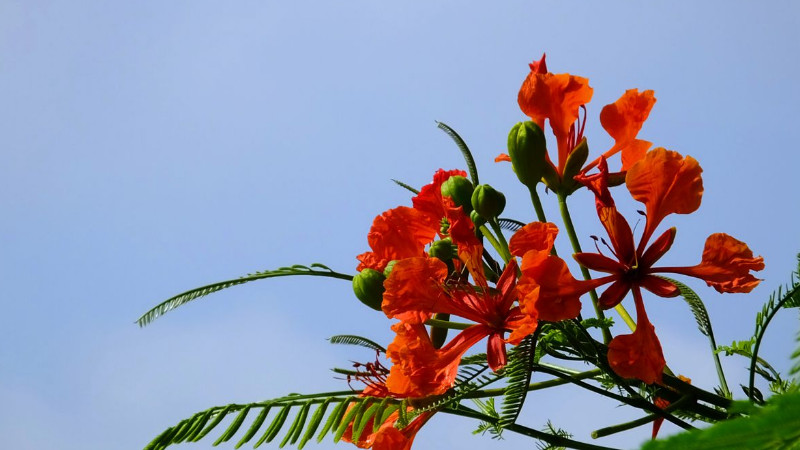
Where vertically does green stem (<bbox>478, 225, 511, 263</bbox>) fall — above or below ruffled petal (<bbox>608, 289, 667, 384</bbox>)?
above

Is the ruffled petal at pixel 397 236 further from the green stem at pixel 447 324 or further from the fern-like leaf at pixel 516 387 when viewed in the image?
the fern-like leaf at pixel 516 387

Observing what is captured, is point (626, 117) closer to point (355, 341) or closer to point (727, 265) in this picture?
point (727, 265)

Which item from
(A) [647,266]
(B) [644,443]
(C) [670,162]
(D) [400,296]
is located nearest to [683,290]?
(A) [647,266]

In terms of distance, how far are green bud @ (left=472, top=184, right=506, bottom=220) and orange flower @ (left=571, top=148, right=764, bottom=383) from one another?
175 mm

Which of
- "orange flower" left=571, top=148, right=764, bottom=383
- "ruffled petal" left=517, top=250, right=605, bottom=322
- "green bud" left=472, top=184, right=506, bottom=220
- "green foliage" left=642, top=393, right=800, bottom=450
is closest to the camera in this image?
"green foliage" left=642, top=393, right=800, bottom=450

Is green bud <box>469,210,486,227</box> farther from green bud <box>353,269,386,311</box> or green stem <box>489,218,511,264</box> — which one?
green bud <box>353,269,386,311</box>

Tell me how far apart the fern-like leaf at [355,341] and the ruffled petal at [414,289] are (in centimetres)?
23

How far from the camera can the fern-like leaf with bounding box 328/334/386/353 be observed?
1.61 metres

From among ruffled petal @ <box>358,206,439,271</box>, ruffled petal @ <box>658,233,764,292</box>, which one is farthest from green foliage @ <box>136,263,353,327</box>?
ruffled petal @ <box>658,233,764,292</box>

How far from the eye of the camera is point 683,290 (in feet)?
5.05

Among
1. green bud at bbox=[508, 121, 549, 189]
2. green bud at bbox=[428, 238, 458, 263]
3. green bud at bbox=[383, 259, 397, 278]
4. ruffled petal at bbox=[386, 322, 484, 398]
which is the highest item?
green bud at bbox=[508, 121, 549, 189]

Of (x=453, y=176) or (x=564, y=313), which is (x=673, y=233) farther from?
(x=453, y=176)

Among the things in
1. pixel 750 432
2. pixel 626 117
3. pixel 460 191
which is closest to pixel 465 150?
pixel 460 191

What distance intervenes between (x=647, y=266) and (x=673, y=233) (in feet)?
0.24
